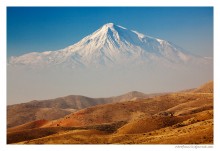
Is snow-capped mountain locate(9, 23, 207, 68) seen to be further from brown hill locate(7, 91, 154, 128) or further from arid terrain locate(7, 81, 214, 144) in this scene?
arid terrain locate(7, 81, 214, 144)

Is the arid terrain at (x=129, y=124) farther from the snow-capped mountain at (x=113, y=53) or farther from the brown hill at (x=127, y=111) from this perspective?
the snow-capped mountain at (x=113, y=53)

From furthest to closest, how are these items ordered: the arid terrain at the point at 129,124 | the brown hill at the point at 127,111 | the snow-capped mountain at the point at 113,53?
the snow-capped mountain at the point at 113,53
the brown hill at the point at 127,111
the arid terrain at the point at 129,124

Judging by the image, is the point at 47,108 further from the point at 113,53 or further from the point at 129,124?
the point at 129,124

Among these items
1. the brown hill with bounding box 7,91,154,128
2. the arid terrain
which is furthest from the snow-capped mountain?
the arid terrain

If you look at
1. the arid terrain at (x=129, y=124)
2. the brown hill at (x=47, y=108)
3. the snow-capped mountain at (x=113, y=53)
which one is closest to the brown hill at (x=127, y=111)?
the arid terrain at (x=129, y=124)
